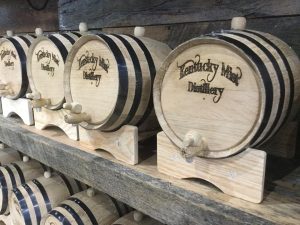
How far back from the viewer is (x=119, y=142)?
1.22 metres

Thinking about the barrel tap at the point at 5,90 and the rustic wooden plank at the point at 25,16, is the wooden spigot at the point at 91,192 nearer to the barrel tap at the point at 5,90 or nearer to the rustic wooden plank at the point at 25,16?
the barrel tap at the point at 5,90

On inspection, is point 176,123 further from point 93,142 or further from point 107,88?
point 93,142

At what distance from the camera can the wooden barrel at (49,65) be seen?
142 centimetres

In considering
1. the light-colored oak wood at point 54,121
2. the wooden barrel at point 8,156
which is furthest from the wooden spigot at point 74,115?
the wooden barrel at point 8,156

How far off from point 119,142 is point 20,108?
2.65ft

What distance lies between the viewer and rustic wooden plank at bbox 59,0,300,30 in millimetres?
1238

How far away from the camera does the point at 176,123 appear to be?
1016 mm

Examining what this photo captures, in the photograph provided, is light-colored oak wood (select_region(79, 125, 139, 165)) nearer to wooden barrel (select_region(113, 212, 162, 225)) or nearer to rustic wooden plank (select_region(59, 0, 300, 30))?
wooden barrel (select_region(113, 212, 162, 225))

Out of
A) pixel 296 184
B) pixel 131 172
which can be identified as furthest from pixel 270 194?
pixel 131 172

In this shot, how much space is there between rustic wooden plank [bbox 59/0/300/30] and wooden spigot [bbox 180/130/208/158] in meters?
0.63

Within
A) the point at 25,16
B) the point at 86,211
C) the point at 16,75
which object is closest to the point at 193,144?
the point at 86,211

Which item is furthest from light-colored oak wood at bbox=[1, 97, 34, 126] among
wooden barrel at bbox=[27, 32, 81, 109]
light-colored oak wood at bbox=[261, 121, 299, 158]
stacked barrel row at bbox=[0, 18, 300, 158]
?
light-colored oak wood at bbox=[261, 121, 299, 158]

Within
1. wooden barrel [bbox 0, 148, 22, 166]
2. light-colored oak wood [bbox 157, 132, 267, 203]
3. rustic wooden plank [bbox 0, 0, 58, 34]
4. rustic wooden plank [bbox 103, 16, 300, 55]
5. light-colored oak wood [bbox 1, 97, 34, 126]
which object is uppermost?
rustic wooden plank [bbox 0, 0, 58, 34]

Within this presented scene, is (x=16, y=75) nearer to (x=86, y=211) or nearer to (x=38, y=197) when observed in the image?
(x=38, y=197)
